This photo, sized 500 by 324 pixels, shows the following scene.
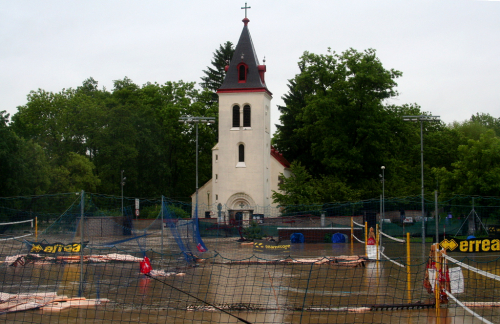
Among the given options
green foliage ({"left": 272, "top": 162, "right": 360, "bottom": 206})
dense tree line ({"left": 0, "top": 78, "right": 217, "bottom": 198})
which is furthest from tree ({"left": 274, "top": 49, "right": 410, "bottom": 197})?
dense tree line ({"left": 0, "top": 78, "right": 217, "bottom": 198})

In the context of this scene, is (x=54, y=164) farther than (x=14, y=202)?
Yes

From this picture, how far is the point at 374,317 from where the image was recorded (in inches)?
463

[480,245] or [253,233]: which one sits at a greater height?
[480,245]

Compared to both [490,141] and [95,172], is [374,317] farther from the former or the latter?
[95,172]

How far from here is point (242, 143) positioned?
53719 mm

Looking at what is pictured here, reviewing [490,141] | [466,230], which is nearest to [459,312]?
[466,230]

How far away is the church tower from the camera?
175 ft

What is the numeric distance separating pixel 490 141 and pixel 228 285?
3032 centimetres

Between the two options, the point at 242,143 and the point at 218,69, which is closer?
the point at 242,143

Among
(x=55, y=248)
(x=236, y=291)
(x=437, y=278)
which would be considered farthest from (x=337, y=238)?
(x=437, y=278)

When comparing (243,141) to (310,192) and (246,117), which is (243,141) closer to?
(246,117)

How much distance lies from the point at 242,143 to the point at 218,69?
22.3m

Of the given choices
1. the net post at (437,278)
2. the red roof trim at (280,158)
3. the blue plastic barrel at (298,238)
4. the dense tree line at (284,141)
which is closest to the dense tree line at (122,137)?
the dense tree line at (284,141)

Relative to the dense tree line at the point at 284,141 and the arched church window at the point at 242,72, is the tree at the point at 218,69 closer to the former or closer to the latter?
the dense tree line at the point at 284,141
